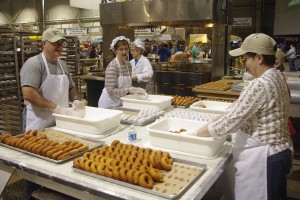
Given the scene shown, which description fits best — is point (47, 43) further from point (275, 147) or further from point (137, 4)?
point (137, 4)

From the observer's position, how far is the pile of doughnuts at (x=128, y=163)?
5.47ft

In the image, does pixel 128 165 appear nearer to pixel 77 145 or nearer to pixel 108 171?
pixel 108 171

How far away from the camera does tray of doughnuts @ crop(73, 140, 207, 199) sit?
163 centimetres

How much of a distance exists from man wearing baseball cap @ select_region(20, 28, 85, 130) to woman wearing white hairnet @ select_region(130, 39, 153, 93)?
6.79ft

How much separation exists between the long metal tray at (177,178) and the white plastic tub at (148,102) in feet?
4.66

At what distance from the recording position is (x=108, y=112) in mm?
2779

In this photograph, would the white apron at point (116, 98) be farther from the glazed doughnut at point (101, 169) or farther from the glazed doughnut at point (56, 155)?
the glazed doughnut at point (101, 169)

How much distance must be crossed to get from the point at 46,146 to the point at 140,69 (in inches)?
136

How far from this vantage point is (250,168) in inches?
79.0

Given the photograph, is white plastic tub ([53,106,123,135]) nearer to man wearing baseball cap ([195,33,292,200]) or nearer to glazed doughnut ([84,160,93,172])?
glazed doughnut ([84,160,93,172])

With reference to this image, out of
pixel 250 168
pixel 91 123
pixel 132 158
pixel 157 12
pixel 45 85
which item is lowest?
pixel 250 168

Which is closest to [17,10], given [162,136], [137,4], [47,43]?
[137,4]

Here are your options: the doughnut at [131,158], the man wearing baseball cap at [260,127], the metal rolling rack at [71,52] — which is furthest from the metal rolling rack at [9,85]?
the man wearing baseball cap at [260,127]

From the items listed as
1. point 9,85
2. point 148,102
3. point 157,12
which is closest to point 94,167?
point 148,102
